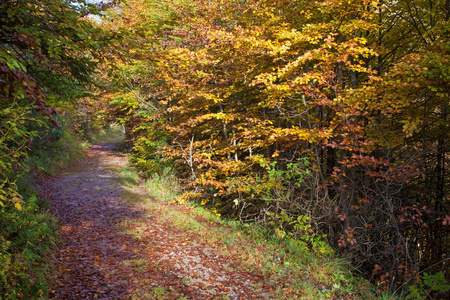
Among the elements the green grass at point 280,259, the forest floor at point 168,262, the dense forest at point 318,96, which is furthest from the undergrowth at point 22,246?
A: the green grass at point 280,259

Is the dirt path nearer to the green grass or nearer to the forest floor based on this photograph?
the forest floor

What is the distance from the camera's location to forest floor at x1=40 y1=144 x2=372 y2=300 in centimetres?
447

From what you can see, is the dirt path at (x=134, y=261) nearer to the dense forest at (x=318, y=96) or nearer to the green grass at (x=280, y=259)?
the green grass at (x=280, y=259)

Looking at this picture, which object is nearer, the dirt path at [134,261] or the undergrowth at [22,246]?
the undergrowth at [22,246]

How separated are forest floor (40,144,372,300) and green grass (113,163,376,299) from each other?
21 mm

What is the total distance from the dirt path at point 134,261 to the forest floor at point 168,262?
0.02m

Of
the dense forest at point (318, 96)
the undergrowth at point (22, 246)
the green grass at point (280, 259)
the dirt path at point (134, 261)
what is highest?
the dense forest at point (318, 96)

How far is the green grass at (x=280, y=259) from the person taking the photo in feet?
15.8

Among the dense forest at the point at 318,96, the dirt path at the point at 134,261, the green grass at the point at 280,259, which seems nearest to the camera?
the dense forest at the point at 318,96

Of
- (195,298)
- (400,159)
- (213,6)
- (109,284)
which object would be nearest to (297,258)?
(195,298)

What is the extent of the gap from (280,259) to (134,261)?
315 centimetres

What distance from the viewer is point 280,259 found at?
19.3ft

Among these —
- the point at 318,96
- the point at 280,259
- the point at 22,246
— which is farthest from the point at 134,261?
the point at 318,96

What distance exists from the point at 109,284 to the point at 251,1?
26.8 feet
